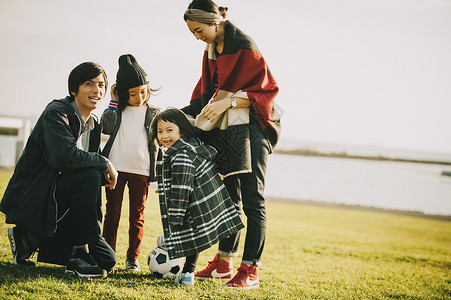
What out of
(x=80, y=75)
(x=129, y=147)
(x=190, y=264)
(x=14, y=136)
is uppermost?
(x=80, y=75)

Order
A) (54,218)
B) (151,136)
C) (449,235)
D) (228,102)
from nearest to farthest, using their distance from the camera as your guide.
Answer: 1. (54,218)
2. (228,102)
3. (151,136)
4. (449,235)

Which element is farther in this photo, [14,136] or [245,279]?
[14,136]

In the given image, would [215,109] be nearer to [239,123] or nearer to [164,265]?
[239,123]

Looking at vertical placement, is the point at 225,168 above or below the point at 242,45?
below

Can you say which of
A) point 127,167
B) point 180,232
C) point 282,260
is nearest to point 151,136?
point 127,167

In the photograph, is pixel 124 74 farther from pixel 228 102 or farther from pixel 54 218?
pixel 54 218

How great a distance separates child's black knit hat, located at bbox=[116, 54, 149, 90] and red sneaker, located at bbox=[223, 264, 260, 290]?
1.52 m

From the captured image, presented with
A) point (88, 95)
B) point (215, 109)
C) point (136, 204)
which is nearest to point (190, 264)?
point (136, 204)

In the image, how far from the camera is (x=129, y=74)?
9.86 ft

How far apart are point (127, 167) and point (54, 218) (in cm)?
73

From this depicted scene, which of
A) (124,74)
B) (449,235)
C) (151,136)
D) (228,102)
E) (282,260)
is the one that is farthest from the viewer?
(449,235)

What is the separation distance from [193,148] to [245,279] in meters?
0.86

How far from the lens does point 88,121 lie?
8.88ft

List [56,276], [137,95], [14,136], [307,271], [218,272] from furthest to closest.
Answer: [14,136] < [307,271] < [137,95] < [218,272] < [56,276]
